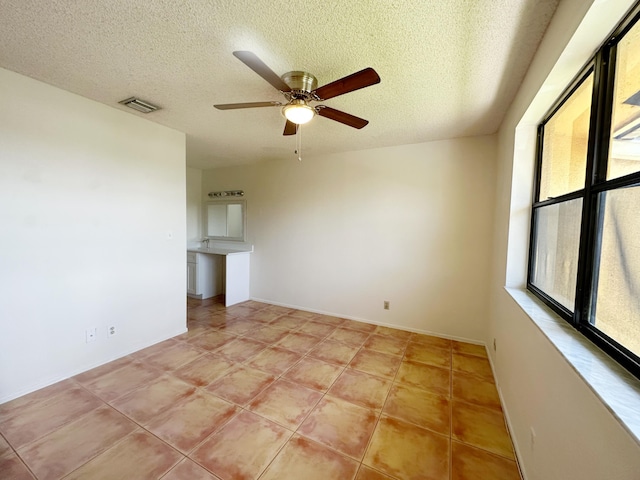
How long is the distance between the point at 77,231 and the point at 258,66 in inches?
85.8

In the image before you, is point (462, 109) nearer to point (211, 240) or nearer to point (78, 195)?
point (78, 195)

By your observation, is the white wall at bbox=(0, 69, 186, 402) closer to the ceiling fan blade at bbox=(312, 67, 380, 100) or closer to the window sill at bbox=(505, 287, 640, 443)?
the ceiling fan blade at bbox=(312, 67, 380, 100)

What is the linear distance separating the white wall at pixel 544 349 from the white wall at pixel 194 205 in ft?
Answer: 16.7

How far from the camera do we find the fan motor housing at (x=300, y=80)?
178 cm

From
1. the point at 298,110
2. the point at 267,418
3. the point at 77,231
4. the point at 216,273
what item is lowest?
the point at 267,418

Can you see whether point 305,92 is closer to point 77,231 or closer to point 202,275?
point 77,231

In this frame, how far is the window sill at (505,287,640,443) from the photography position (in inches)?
26.7

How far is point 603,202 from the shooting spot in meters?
1.07

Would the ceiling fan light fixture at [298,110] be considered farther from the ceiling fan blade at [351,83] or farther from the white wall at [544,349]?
the white wall at [544,349]

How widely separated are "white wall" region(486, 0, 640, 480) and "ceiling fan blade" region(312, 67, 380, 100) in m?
0.84

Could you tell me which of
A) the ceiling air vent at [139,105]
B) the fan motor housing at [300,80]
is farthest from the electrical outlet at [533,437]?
the ceiling air vent at [139,105]

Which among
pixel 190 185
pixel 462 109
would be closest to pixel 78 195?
pixel 190 185

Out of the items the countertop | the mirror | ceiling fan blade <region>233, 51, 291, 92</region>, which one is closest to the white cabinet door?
the countertop

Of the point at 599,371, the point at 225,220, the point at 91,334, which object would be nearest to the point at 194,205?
the point at 225,220
